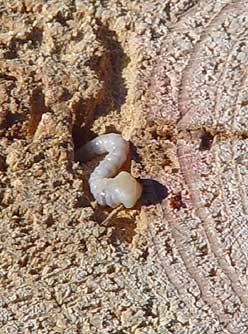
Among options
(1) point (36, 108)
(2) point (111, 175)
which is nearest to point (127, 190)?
(2) point (111, 175)

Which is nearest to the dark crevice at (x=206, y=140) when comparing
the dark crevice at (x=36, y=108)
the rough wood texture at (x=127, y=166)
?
the rough wood texture at (x=127, y=166)

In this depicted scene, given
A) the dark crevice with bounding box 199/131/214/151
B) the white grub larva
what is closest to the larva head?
the white grub larva

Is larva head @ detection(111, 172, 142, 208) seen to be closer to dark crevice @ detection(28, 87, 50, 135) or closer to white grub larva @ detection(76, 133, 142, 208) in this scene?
white grub larva @ detection(76, 133, 142, 208)

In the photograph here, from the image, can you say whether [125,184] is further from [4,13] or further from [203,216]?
[4,13]

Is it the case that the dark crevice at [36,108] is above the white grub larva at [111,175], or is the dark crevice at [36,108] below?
above

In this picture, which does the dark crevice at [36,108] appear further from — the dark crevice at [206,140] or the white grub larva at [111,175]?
the dark crevice at [206,140]

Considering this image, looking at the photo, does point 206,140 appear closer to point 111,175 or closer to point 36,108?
point 111,175

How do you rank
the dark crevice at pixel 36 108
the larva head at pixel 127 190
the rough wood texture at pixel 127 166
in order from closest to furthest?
the rough wood texture at pixel 127 166 → the larva head at pixel 127 190 → the dark crevice at pixel 36 108

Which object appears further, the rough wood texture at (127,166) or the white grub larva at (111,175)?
the white grub larva at (111,175)
